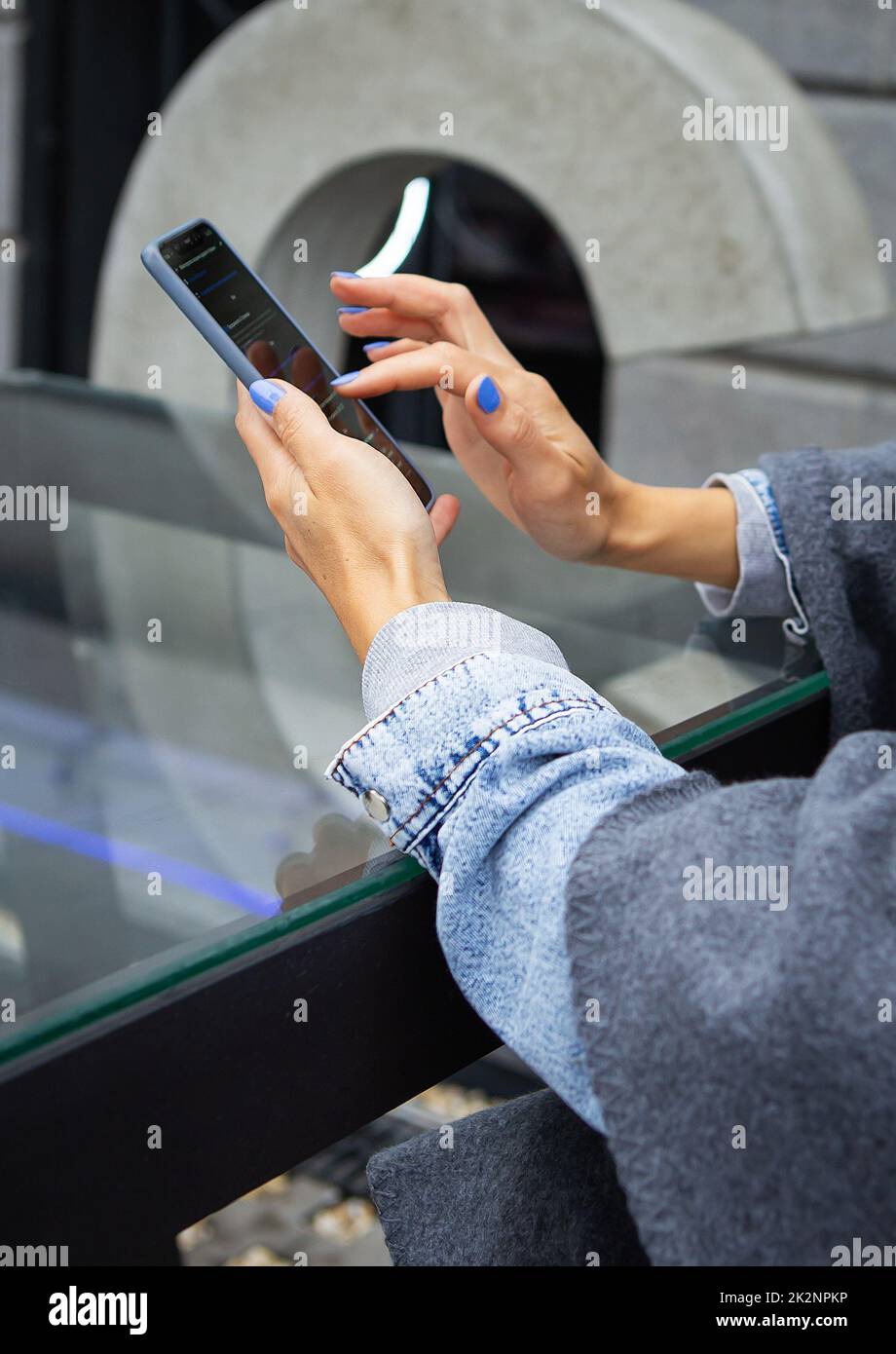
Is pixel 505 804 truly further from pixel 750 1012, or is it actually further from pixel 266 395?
pixel 266 395

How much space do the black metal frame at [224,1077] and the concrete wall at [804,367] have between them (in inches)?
68.2

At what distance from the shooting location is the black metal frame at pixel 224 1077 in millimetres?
435

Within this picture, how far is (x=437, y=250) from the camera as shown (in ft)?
8.90

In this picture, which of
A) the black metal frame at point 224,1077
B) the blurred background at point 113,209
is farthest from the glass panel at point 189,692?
the blurred background at point 113,209

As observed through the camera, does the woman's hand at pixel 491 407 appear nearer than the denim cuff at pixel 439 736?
No

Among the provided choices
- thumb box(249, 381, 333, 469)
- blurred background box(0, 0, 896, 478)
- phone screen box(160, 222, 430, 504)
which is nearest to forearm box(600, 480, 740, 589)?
phone screen box(160, 222, 430, 504)

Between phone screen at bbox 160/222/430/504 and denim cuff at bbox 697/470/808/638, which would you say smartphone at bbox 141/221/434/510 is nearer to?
phone screen at bbox 160/222/430/504

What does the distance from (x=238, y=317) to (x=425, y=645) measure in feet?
0.80

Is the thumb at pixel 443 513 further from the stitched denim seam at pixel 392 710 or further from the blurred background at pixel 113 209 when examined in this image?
the blurred background at pixel 113 209

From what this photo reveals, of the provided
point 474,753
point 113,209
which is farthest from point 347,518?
point 113,209

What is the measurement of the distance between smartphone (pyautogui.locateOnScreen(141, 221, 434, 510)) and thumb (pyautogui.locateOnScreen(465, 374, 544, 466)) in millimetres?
53

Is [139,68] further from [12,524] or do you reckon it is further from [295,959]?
[295,959]

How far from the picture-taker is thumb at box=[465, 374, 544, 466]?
2.39 feet
